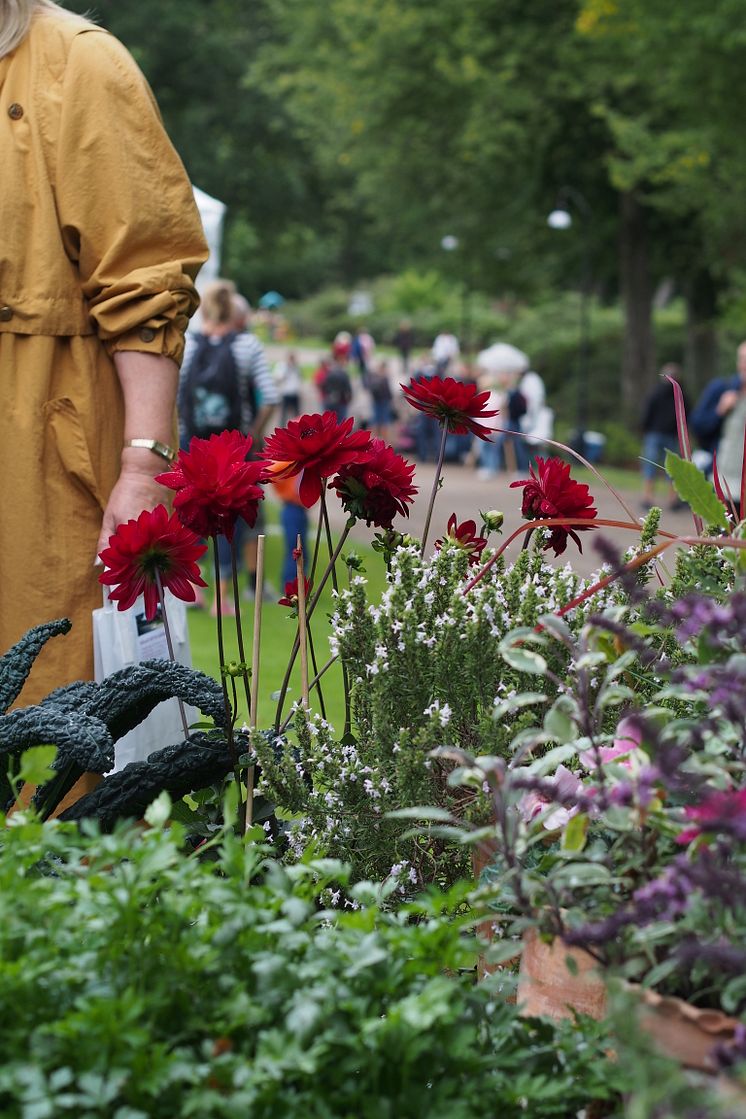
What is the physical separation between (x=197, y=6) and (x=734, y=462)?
25.9m

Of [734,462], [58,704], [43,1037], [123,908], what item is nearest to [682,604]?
[123,908]

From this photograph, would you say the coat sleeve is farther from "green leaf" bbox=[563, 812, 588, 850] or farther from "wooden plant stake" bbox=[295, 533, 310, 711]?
"green leaf" bbox=[563, 812, 588, 850]

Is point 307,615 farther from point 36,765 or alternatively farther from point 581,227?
point 581,227

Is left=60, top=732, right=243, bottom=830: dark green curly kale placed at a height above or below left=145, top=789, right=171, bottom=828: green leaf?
below

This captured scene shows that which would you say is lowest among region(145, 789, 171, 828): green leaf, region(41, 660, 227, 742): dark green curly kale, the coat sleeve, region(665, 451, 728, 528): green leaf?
region(41, 660, 227, 742): dark green curly kale

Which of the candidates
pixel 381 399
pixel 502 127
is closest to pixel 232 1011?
pixel 502 127

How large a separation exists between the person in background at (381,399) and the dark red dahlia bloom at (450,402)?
25675 millimetres

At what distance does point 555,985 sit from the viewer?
169 cm

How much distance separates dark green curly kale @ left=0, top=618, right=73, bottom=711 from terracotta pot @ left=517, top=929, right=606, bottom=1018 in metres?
0.81

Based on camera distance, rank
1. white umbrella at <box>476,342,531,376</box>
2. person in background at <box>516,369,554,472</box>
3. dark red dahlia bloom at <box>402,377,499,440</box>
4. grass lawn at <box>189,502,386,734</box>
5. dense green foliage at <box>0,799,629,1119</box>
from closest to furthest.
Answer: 1. dense green foliage at <box>0,799,629,1119</box>
2. dark red dahlia bloom at <box>402,377,499,440</box>
3. grass lawn at <box>189,502,386,734</box>
4. person in background at <box>516,369,554,472</box>
5. white umbrella at <box>476,342,531,376</box>

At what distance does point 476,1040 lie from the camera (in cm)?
148

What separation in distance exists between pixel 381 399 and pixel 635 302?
5.08 m

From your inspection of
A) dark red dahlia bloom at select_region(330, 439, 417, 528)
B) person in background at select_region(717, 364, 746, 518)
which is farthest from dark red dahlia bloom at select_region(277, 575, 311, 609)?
person in background at select_region(717, 364, 746, 518)

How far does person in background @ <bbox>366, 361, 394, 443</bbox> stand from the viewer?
93.9 ft
